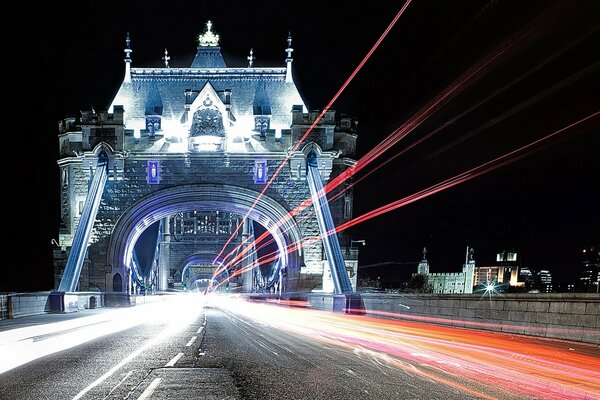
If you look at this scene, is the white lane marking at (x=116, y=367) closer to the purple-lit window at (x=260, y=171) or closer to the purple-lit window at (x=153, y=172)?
the purple-lit window at (x=260, y=171)

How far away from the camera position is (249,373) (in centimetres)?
860

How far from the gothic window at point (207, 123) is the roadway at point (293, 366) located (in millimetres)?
27101

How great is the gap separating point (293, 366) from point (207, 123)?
33.3 meters

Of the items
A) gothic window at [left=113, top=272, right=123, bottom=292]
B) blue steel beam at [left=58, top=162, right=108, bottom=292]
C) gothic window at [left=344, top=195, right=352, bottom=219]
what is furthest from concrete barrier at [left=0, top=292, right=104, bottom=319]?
gothic window at [left=344, top=195, right=352, bottom=219]

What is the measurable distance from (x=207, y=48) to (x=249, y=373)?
44657mm

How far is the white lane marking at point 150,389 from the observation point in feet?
22.2

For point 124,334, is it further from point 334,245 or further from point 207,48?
point 207,48

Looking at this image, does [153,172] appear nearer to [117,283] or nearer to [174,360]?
[117,283]

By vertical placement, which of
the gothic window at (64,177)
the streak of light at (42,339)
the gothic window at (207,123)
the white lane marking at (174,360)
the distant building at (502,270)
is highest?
the gothic window at (207,123)

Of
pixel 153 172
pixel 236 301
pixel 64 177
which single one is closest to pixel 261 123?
pixel 153 172

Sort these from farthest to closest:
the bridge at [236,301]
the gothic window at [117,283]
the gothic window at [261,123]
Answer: the gothic window at [261,123], the gothic window at [117,283], the bridge at [236,301]

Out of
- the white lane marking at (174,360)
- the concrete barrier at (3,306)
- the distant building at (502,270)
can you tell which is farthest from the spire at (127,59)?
the distant building at (502,270)

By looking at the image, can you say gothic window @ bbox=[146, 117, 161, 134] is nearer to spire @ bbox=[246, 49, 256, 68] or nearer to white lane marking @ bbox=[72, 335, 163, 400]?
spire @ bbox=[246, 49, 256, 68]

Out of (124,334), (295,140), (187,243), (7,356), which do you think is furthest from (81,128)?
(187,243)
